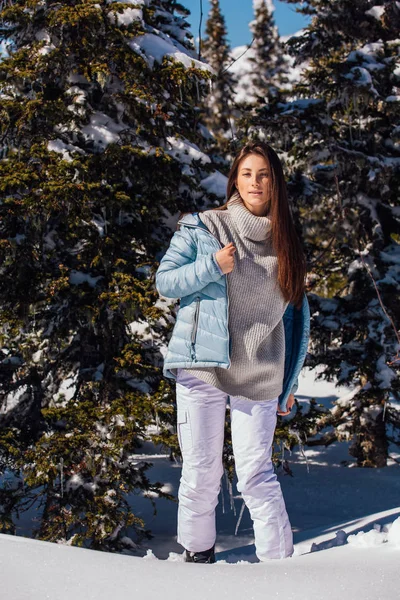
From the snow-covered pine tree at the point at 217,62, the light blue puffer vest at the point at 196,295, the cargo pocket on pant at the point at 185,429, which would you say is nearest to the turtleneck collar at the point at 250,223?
the light blue puffer vest at the point at 196,295

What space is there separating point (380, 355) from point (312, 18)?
5.31m

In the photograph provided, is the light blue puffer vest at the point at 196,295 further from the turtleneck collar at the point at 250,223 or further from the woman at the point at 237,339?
the turtleneck collar at the point at 250,223

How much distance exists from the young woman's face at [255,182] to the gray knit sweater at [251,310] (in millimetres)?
61

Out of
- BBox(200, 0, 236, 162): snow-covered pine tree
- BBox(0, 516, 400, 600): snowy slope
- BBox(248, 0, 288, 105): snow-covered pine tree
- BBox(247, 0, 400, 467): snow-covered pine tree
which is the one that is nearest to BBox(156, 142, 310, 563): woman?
BBox(0, 516, 400, 600): snowy slope

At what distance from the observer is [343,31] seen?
838 centimetres

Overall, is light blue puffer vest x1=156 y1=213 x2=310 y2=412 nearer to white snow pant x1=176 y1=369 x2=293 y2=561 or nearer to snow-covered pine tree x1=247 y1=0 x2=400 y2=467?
white snow pant x1=176 y1=369 x2=293 y2=561

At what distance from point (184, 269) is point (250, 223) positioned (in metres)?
0.50

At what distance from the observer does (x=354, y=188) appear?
323 inches

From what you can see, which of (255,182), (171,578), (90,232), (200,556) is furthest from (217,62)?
(171,578)

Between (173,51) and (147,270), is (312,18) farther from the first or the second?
(147,270)

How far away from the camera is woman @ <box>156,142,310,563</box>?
10.8 ft

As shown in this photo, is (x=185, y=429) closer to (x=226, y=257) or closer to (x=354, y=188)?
(x=226, y=257)

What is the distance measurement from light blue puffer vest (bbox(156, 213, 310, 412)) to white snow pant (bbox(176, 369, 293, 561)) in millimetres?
192

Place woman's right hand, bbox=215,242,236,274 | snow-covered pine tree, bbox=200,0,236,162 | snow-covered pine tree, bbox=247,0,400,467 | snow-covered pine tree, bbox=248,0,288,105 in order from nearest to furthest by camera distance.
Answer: woman's right hand, bbox=215,242,236,274 → snow-covered pine tree, bbox=247,0,400,467 → snow-covered pine tree, bbox=200,0,236,162 → snow-covered pine tree, bbox=248,0,288,105
